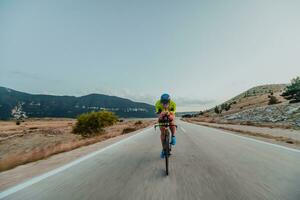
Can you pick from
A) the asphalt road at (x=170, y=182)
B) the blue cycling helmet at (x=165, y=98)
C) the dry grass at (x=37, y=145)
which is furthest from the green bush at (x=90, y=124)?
the asphalt road at (x=170, y=182)

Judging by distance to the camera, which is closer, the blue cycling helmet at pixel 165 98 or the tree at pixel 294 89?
the blue cycling helmet at pixel 165 98

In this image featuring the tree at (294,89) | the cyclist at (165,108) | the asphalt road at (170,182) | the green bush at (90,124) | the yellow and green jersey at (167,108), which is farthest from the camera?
the tree at (294,89)

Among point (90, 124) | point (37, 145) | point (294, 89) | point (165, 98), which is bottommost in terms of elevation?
point (37, 145)

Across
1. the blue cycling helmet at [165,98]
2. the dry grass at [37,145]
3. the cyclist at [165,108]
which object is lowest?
the dry grass at [37,145]

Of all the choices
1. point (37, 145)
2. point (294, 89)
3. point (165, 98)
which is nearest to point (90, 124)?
point (37, 145)

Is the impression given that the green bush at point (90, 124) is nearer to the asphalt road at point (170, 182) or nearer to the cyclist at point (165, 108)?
the cyclist at point (165, 108)

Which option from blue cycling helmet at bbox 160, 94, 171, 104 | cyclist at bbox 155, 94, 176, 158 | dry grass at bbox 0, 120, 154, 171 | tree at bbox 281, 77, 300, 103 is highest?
tree at bbox 281, 77, 300, 103

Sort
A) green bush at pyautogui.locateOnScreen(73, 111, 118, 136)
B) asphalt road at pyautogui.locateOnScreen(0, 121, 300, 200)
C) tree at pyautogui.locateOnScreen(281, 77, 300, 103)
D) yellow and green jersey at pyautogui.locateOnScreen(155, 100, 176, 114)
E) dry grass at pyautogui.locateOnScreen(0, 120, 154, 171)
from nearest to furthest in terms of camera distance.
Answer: asphalt road at pyautogui.locateOnScreen(0, 121, 300, 200) → yellow and green jersey at pyautogui.locateOnScreen(155, 100, 176, 114) → dry grass at pyautogui.locateOnScreen(0, 120, 154, 171) → green bush at pyautogui.locateOnScreen(73, 111, 118, 136) → tree at pyautogui.locateOnScreen(281, 77, 300, 103)

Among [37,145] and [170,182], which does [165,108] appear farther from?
[37,145]

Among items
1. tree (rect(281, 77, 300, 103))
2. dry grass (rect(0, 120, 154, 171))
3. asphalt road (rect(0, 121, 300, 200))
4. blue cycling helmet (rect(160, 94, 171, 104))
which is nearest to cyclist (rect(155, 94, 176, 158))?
blue cycling helmet (rect(160, 94, 171, 104))

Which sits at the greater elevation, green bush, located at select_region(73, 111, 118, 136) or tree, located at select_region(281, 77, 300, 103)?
tree, located at select_region(281, 77, 300, 103)

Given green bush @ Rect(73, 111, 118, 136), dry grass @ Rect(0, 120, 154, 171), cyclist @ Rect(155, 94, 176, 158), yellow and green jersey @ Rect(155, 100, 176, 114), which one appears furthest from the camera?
green bush @ Rect(73, 111, 118, 136)

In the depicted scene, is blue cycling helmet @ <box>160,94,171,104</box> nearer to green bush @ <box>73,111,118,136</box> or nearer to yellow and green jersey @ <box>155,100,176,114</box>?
yellow and green jersey @ <box>155,100,176,114</box>

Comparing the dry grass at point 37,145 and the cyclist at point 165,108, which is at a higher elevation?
the cyclist at point 165,108
